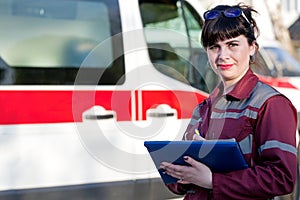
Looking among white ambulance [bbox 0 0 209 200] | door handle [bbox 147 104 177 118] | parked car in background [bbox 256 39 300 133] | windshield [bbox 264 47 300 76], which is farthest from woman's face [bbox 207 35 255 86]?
windshield [bbox 264 47 300 76]

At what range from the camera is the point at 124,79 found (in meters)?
3.78

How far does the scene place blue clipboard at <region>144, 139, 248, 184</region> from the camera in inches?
60.2

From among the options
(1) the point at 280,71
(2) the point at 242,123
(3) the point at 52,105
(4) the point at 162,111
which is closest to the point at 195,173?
(2) the point at 242,123

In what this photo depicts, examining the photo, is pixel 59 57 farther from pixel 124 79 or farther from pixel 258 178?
pixel 258 178

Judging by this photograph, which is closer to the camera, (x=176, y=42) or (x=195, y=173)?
(x=195, y=173)

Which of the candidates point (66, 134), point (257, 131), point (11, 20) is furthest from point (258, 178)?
point (11, 20)

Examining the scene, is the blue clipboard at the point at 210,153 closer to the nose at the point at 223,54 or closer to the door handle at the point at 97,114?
the nose at the point at 223,54

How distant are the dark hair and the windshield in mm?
3011

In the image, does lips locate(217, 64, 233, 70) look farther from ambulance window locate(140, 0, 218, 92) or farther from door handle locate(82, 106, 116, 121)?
ambulance window locate(140, 0, 218, 92)

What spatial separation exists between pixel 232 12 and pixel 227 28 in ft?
0.23

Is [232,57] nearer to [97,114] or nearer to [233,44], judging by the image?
[233,44]

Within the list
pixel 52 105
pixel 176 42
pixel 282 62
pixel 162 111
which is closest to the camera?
pixel 52 105

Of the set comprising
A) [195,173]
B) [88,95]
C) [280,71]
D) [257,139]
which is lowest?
[195,173]

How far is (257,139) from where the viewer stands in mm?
1588
